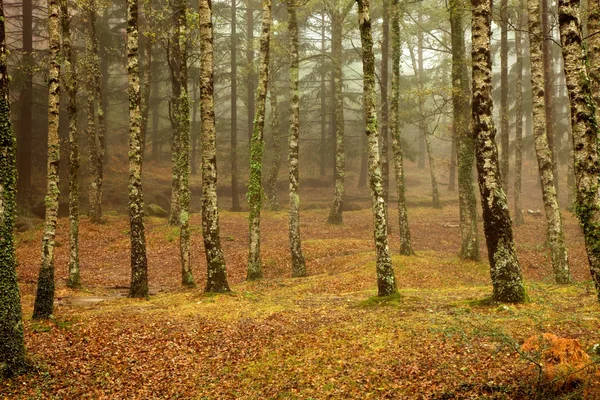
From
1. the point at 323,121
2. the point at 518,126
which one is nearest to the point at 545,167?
the point at 518,126

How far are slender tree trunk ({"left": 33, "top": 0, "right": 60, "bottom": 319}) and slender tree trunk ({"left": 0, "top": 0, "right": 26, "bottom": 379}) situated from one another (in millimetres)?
2986

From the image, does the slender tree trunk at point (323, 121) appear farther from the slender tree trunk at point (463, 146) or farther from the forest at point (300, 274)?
the slender tree trunk at point (463, 146)

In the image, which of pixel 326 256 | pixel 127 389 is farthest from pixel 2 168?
pixel 326 256

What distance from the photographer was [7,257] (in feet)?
29.1

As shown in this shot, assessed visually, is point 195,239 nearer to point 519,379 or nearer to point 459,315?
point 459,315

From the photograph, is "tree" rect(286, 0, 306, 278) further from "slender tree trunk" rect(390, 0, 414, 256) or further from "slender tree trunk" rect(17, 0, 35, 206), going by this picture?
"slender tree trunk" rect(17, 0, 35, 206)

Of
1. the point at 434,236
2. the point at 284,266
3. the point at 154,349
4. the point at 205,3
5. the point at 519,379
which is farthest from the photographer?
the point at 434,236

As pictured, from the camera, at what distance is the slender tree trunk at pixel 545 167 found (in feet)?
49.1

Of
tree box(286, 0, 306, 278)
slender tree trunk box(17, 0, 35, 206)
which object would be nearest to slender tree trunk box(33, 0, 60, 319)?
tree box(286, 0, 306, 278)

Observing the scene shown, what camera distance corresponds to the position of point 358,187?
44125 mm

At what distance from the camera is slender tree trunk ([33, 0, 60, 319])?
11.9m

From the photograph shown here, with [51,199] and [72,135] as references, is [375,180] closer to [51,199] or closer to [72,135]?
[51,199]

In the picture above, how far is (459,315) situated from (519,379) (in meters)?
3.45

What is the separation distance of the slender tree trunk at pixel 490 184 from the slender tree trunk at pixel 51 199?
10.4 meters
